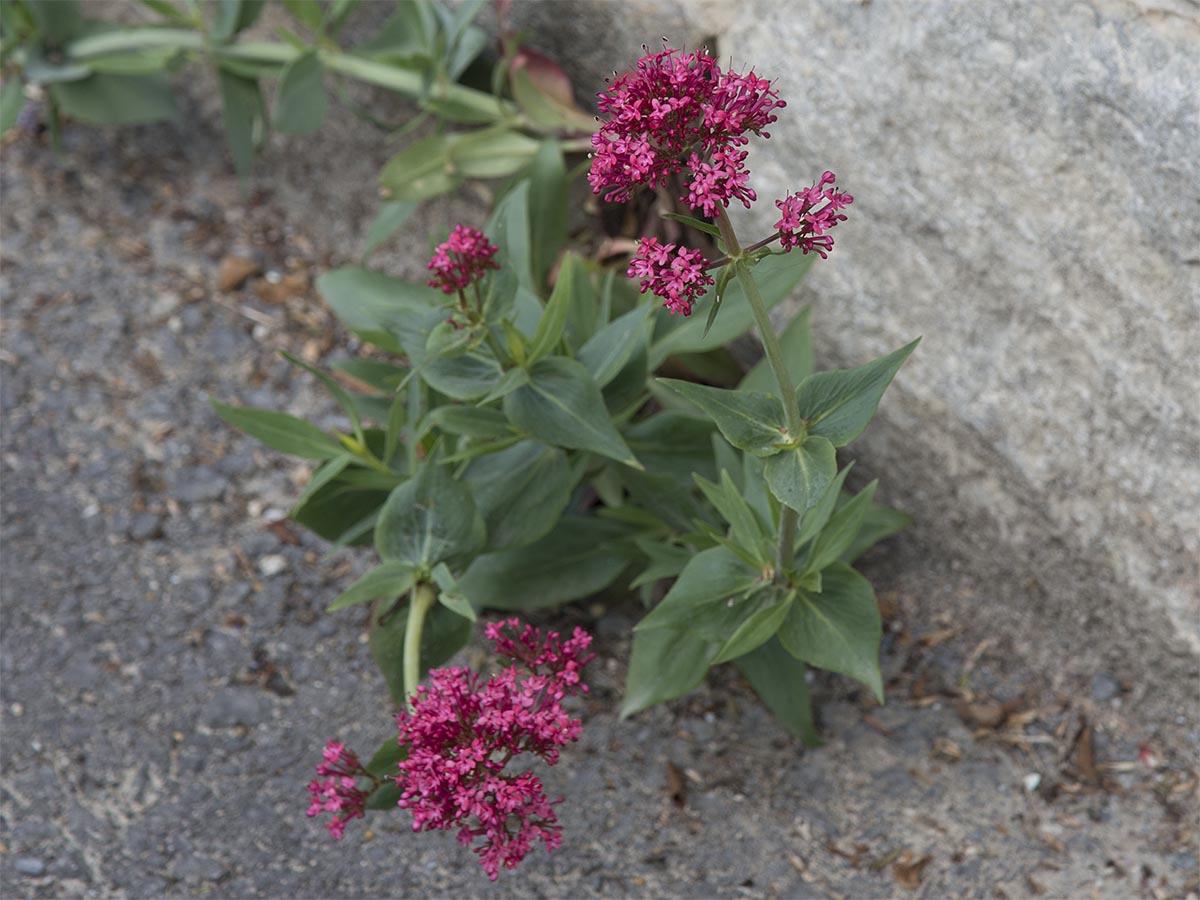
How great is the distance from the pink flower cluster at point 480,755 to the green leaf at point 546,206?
1.18 m

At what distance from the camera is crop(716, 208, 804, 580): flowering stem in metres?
1.43

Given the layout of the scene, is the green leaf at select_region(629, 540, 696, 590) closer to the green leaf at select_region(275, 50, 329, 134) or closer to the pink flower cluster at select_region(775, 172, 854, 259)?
the pink flower cluster at select_region(775, 172, 854, 259)

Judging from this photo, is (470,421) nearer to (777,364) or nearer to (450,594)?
(450,594)

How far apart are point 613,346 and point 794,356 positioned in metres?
0.38

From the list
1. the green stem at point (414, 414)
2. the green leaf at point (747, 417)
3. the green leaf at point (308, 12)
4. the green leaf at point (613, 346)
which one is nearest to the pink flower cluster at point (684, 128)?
the green leaf at point (747, 417)

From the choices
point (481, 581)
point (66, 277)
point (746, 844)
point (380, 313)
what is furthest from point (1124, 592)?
point (66, 277)

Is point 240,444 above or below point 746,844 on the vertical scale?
below

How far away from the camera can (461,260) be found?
1719 millimetres

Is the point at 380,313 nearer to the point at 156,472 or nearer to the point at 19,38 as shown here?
the point at 156,472

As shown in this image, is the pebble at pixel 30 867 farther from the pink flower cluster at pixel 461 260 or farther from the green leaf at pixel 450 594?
the pink flower cluster at pixel 461 260

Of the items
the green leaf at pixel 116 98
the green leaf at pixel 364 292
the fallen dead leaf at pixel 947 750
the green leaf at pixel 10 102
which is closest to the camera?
the fallen dead leaf at pixel 947 750

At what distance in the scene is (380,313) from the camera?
6.39 feet

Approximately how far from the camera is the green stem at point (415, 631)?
188cm

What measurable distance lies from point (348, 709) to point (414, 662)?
0.43 meters
